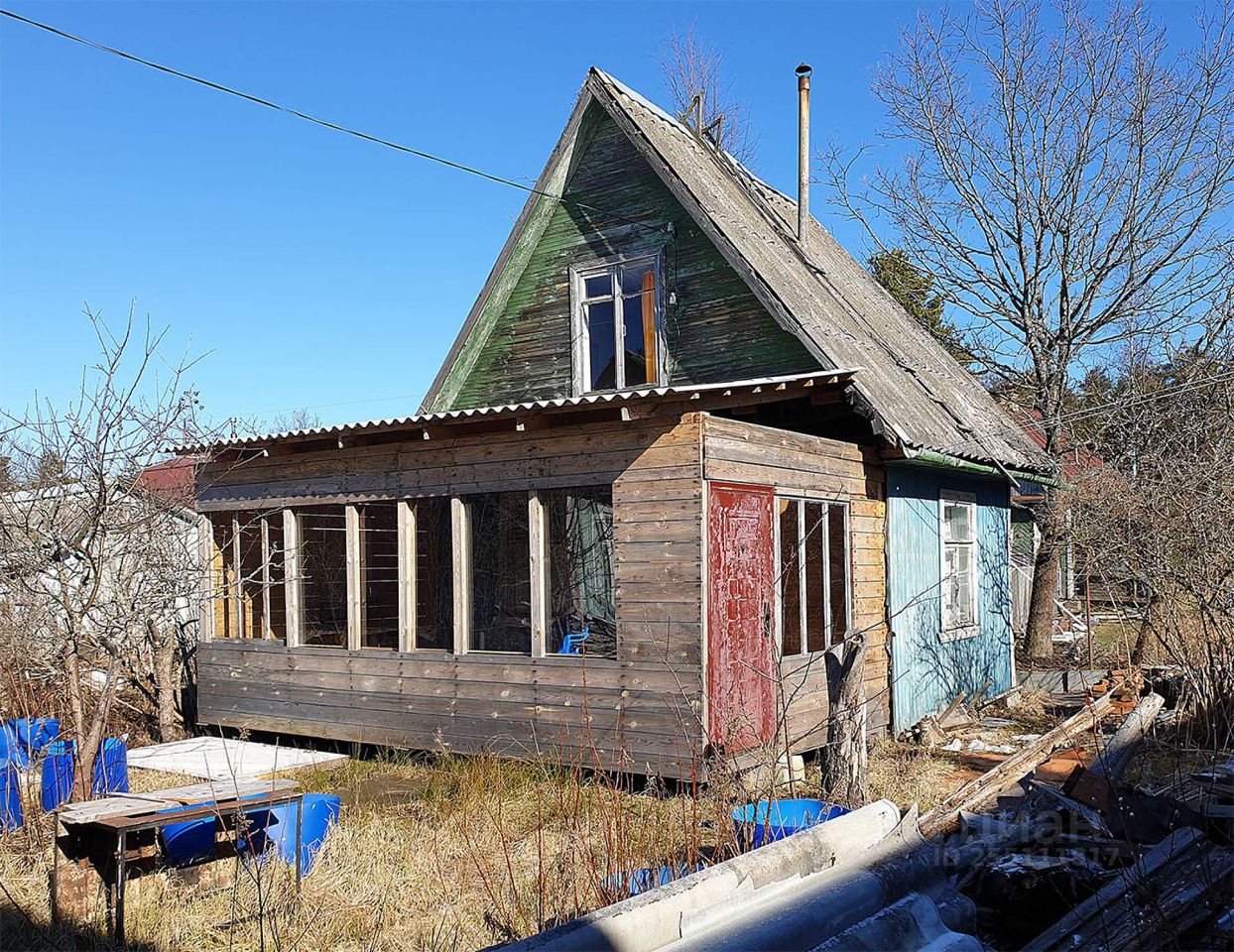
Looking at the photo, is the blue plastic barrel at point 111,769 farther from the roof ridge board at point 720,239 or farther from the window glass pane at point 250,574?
the roof ridge board at point 720,239

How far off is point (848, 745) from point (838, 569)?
2.98m

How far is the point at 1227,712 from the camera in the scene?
8609mm

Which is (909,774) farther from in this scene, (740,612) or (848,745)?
(740,612)

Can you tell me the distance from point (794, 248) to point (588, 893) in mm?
10692

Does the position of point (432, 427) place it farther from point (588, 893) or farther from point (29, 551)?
point (588, 893)

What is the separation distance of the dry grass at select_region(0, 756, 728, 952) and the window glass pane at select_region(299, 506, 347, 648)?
4.09m

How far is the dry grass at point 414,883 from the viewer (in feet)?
15.4

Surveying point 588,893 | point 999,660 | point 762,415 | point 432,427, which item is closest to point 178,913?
point 588,893

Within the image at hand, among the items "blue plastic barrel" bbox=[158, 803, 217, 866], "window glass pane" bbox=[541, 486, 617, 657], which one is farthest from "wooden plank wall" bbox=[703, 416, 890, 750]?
"blue plastic barrel" bbox=[158, 803, 217, 866]

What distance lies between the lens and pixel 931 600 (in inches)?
442

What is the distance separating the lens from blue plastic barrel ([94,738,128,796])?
7.05 m

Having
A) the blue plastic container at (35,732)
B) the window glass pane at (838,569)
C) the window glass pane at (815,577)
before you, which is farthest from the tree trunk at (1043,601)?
the blue plastic container at (35,732)

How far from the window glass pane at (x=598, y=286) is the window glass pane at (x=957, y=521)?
4.74 metres

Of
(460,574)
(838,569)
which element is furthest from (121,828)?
(838,569)
